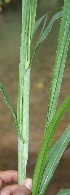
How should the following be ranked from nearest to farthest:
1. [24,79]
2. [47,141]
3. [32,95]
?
1. [47,141]
2. [24,79]
3. [32,95]

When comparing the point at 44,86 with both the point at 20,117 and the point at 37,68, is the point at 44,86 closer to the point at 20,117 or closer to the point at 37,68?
the point at 37,68

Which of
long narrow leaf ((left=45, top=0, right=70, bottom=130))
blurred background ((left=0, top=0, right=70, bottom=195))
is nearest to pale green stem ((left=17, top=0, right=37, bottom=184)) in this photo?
long narrow leaf ((left=45, top=0, right=70, bottom=130))

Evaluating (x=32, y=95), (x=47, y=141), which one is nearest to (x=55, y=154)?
(x=47, y=141)

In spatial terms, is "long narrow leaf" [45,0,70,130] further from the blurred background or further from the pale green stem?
the blurred background

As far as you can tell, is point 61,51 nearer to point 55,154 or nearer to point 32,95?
point 55,154

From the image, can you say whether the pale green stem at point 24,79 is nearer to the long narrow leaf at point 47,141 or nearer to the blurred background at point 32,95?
the long narrow leaf at point 47,141

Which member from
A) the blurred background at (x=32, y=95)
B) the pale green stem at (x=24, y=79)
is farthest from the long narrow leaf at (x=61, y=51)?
the blurred background at (x=32, y=95)

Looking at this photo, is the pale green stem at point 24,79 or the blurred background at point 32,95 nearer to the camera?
the pale green stem at point 24,79

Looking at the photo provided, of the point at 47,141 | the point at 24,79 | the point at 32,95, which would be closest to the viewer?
the point at 47,141
